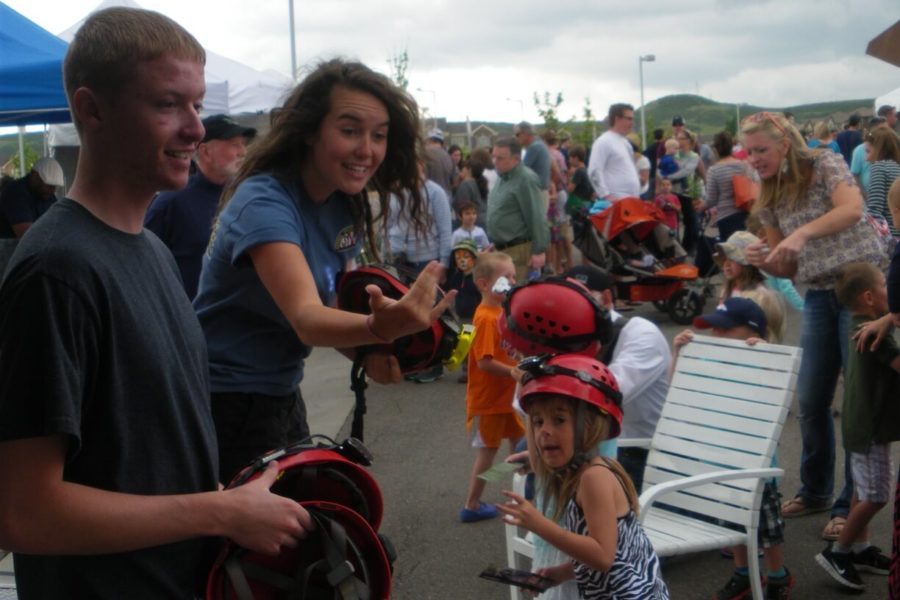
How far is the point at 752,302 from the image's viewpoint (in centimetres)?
494

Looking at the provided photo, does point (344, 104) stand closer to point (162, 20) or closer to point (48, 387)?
point (162, 20)

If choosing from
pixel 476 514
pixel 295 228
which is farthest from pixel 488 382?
pixel 295 228

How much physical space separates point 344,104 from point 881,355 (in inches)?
112

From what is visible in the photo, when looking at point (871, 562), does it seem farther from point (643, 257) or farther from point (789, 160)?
point (643, 257)

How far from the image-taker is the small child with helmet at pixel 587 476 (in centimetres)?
317

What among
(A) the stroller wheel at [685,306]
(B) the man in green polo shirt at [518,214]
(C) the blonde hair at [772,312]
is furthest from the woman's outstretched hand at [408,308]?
(A) the stroller wheel at [685,306]

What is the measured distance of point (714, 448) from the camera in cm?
456

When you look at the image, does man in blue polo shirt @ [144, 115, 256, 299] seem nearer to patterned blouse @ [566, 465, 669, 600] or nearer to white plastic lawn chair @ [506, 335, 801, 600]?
white plastic lawn chair @ [506, 335, 801, 600]

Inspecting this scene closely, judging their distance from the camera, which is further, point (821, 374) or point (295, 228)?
point (821, 374)

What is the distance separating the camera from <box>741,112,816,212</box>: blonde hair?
15.9ft

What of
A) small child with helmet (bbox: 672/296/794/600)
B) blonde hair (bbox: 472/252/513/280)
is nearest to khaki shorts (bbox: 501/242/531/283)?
blonde hair (bbox: 472/252/513/280)

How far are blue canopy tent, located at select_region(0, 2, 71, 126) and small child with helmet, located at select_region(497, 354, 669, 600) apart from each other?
14.8 feet

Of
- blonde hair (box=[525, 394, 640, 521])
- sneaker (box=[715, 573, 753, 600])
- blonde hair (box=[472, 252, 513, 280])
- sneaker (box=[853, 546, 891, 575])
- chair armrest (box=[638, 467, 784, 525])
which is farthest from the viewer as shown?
blonde hair (box=[472, 252, 513, 280])

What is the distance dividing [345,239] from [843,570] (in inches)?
118
